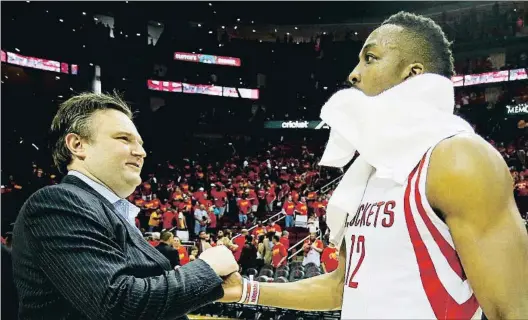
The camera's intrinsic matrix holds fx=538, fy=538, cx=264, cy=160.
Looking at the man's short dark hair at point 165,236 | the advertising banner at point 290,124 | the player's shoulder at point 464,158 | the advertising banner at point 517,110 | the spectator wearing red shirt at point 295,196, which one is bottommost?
the spectator wearing red shirt at point 295,196

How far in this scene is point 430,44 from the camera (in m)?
1.84

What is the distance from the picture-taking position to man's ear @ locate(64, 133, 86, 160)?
2111 millimetres

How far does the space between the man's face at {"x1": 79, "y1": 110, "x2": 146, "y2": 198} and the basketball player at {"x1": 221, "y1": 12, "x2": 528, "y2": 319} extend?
905 mm

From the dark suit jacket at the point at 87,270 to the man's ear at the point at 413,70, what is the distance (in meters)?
0.98

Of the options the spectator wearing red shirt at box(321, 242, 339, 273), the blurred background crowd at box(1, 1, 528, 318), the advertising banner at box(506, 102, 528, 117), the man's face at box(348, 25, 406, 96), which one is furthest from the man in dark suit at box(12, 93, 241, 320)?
the advertising banner at box(506, 102, 528, 117)

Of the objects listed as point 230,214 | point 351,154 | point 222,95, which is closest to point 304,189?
point 230,214

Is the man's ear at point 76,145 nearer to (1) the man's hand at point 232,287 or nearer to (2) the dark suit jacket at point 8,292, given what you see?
(1) the man's hand at point 232,287

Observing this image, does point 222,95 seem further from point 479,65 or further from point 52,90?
point 479,65

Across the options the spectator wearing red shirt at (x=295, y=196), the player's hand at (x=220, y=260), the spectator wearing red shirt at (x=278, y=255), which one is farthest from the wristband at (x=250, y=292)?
the spectator wearing red shirt at (x=295, y=196)

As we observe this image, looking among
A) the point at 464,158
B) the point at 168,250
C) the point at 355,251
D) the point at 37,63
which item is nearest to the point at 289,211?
the point at 168,250

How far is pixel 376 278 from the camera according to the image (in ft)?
5.30

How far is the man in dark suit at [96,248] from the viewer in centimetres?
176

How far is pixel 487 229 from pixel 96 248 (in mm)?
1216

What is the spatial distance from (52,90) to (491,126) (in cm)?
2048
